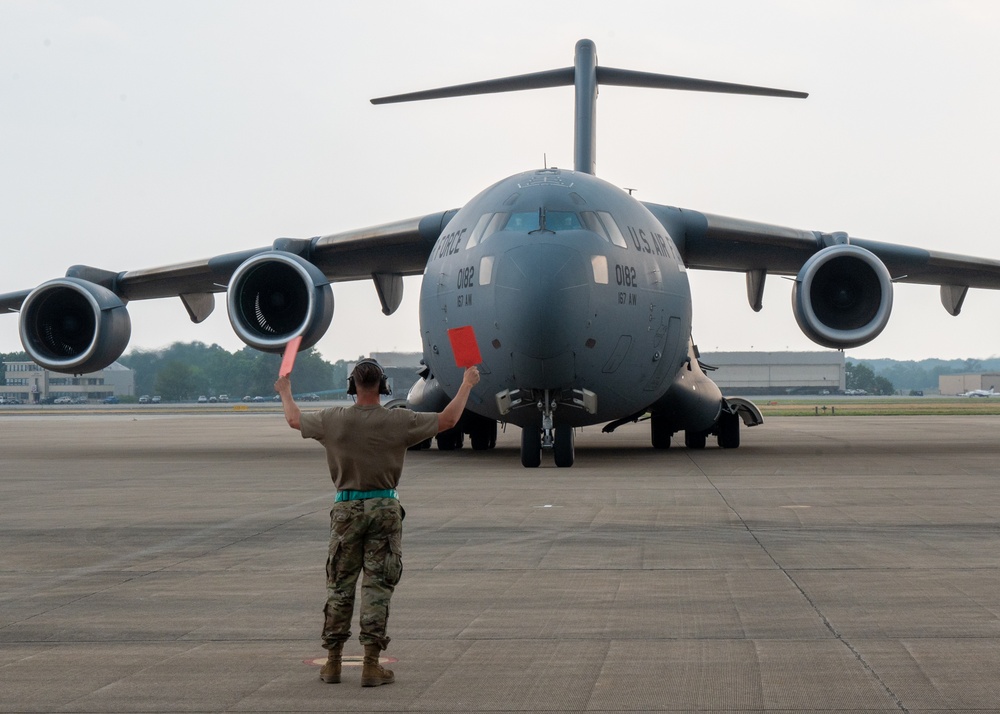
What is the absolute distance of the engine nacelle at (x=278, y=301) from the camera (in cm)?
1814

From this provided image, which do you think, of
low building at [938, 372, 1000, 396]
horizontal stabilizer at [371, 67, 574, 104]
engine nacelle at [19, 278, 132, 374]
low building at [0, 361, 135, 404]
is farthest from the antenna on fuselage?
low building at [938, 372, 1000, 396]

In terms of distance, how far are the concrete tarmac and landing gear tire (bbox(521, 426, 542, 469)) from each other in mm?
2152

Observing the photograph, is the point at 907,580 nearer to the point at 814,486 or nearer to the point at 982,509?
the point at 982,509

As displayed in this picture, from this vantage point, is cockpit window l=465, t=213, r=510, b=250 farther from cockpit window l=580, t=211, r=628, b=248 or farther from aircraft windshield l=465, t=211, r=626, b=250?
cockpit window l=580, t=211, r=628, b=248

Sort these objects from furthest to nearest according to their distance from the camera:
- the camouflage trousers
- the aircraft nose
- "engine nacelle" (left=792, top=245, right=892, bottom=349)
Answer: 1. "engine nacelle" (left=792, top=245, right=892, bottom=349)
2. the aircraft nose
3. the camouflage trousers

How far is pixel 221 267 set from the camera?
784 inches

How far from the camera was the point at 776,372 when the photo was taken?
11856 cm

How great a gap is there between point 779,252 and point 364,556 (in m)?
16.7

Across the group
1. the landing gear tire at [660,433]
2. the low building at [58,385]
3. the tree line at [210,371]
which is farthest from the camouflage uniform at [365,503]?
the low building at [58,385]

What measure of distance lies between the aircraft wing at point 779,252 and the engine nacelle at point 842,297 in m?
0.51

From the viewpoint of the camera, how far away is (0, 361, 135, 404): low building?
109938 mm

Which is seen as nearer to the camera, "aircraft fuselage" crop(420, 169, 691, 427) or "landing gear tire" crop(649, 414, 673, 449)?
"aircraft fuselage" crop(420, 169, 691, 427)

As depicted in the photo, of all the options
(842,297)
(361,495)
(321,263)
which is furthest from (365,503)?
(321,263)

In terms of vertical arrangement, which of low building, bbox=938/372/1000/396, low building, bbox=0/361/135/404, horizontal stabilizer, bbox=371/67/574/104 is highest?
horizontal stabilizer, bbox=371/67/574/104
